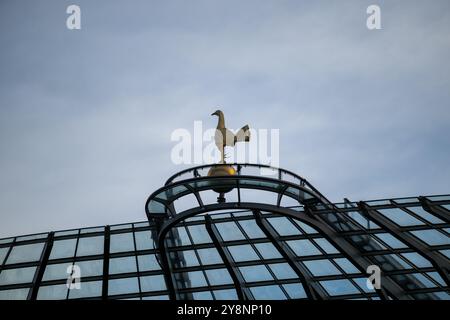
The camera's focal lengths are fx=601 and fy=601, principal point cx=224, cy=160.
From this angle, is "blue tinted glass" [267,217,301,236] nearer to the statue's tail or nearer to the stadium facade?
the stadium facade

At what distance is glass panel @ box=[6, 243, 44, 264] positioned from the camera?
26.4 m

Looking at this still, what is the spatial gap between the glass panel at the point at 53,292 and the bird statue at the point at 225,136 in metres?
8.06

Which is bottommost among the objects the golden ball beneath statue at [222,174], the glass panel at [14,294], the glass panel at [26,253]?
the glass panel at [14,294]

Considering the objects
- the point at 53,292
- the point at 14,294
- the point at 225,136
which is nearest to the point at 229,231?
the point at 225,136

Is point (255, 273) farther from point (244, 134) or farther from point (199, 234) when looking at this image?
point (244, 134)

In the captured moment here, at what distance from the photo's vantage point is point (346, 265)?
956 inches

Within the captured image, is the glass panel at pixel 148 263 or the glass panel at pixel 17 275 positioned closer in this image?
the glass panel at pixel 17 275

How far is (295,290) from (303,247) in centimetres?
267

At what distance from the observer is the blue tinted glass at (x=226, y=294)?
23141 mm

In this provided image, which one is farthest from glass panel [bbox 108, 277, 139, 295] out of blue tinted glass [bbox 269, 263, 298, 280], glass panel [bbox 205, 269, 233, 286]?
blue tinted glass [bbox 269, 263, 298, 280]

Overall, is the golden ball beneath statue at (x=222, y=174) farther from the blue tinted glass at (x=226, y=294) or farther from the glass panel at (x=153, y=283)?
the glass panel at (x=153, y=283)

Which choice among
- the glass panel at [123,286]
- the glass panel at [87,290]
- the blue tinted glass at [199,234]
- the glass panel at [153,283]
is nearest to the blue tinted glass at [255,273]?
the blue tinted glass at [199,234]
